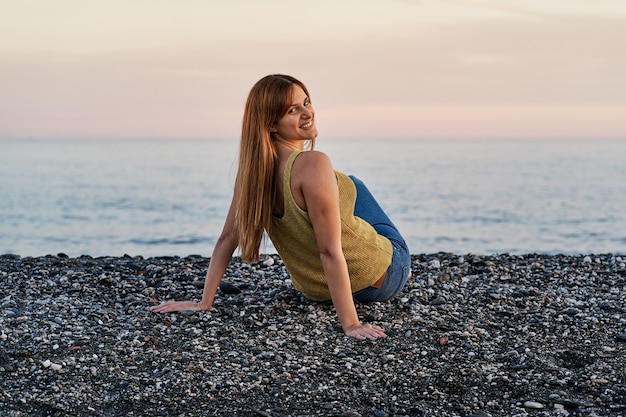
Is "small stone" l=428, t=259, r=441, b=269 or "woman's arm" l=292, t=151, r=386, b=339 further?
"small stone" l=428, t=259, r=441, b=269

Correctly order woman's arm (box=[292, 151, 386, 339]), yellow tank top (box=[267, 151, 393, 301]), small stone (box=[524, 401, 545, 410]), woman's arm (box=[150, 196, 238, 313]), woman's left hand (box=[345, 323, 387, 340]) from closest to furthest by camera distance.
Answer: small stone (box=[524, 401, 545, 410]) < woman's arm (box=[292, 151, 386, 339]) < woman's left hand (box=[345, 323, 387, 340]) < yellow tank top (box=[267, 151, 393, 301]) < woman's arm (box=[150, 196, 238, 313])

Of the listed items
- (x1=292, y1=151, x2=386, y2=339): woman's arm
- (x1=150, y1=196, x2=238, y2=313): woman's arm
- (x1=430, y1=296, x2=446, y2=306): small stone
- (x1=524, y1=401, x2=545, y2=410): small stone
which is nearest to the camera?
(x1=524, y1=401, x2=545, y2=410): small stone

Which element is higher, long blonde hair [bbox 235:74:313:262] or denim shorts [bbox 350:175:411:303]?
long blonde hair [bbox 235:74:313:262]

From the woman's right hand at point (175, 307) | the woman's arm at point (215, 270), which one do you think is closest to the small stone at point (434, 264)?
the woman's arm at point (215, 270)

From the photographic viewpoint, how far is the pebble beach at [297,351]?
13.9ft

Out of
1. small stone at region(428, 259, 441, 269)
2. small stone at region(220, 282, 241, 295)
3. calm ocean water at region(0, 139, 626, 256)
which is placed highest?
small stone at region(428, 259, 441, 269)

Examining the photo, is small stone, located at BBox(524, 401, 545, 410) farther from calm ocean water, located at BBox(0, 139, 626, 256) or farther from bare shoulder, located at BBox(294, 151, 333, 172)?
calm ocean water, located at BBox(0, 139, 626, 256)

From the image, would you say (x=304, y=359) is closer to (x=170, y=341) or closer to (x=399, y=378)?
(x=399, y=378)

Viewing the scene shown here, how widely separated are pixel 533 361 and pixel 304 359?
1.61m

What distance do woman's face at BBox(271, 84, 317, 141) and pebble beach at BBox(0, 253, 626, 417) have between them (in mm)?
1475

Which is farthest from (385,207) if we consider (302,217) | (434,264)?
(302,217)

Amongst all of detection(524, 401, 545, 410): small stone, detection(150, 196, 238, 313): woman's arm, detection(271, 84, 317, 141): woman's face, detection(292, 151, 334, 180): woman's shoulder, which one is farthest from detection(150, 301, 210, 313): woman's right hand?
detection(524, 401, 545, 410): small stone

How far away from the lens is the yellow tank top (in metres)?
5.16

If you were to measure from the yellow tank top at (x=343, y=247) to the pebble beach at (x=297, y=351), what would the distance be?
29 centimetres
